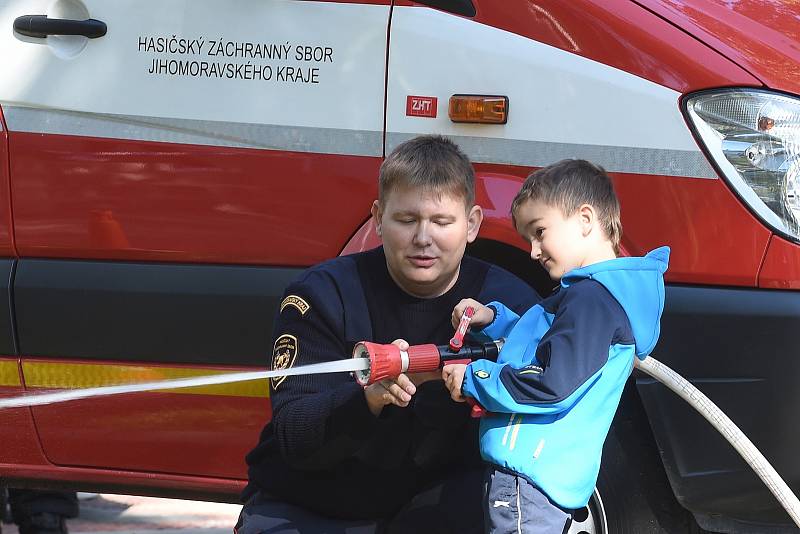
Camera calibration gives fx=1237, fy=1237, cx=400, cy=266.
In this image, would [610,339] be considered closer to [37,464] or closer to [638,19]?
[638,19]

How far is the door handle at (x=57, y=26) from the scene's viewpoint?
360cm

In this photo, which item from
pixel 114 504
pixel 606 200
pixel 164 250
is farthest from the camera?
pixel 114 504

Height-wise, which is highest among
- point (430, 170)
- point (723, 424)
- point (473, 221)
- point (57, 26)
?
point (57, 26)

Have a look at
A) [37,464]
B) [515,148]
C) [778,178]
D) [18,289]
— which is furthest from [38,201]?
[778,178]

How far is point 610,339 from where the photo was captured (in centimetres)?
246

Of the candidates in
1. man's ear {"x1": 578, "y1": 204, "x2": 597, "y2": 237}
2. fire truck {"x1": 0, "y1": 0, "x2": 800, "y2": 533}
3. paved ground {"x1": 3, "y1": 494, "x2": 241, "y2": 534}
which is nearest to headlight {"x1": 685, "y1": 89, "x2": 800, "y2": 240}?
fire truck {"x1": 0, "y1": 0, "x2": 800, "y2": 533}

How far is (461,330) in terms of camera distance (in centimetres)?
254

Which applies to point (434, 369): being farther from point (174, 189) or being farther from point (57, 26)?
point (57, 26)

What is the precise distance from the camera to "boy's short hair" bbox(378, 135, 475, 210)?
2760 mm

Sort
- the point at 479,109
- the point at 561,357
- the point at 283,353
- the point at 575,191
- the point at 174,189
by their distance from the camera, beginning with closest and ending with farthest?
1. the point at 561,357
2. the point at 575,191
3. the point at 283,353
4. the point at 479,109
5. the point at 174,189

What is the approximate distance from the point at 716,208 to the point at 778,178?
165mm

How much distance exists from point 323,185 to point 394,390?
3.70 feet

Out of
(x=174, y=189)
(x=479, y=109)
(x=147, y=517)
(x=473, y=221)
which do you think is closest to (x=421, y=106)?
(x=479, y=109)

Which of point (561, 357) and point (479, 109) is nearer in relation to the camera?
point (561, 357)
